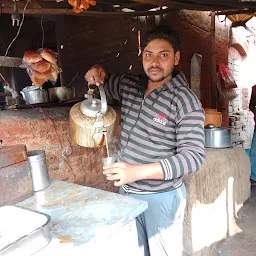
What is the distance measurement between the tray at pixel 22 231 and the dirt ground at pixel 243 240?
2.52m

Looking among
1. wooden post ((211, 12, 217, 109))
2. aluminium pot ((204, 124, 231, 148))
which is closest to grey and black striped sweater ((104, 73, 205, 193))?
aluminium pot ((204, 124, 231, 148))

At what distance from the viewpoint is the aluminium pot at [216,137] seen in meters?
3.20

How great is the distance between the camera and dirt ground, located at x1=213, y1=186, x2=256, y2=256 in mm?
2924

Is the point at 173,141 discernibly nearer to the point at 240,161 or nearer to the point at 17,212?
the point at 17,212

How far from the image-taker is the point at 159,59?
1.70 meters

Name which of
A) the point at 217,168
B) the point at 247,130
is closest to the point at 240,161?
the point at 217,168

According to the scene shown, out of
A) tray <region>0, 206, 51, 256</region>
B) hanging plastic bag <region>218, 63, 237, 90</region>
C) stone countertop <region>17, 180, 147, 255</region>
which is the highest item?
hanging plastic bag <region>218, 63, 237, 90</region>

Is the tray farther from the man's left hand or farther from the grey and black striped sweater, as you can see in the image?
the grey and black striped sweater

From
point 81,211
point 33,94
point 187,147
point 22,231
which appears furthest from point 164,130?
point 33,94

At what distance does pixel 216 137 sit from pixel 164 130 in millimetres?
1839

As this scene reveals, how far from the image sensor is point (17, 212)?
108 centimetres

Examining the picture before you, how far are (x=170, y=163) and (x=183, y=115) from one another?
0.95 feet

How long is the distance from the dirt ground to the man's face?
2194 mm

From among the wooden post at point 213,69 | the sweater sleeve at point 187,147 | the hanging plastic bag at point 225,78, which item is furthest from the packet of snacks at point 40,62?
the hanging plastic bag at point 225,78
